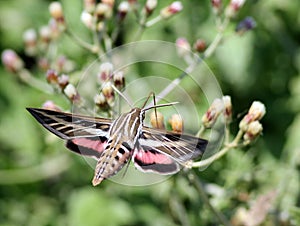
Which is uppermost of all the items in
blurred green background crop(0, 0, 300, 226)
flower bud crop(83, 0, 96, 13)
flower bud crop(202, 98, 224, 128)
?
flower bud crop(83, 0, 96, 13)

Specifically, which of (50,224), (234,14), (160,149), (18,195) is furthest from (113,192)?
(160,149)

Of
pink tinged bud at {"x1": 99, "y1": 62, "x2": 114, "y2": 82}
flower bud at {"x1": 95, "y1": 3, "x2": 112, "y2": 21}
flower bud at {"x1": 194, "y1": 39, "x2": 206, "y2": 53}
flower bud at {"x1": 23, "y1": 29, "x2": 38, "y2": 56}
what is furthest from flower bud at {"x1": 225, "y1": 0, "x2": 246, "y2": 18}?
flower bud at {"x1": 23, "y1": 29, "x2": 38, "y2": 56}

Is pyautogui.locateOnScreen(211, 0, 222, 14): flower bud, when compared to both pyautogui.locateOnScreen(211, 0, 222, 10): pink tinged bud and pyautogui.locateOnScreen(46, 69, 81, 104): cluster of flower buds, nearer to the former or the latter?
pyautogui.locateOnScreen(211, 0, 222, 10): pink tinged bud

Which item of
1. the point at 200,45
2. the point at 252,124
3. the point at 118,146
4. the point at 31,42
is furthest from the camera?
the point at 31,42

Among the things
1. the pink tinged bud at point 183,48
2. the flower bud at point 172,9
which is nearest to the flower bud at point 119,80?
the pink tinged bud at point 183,48

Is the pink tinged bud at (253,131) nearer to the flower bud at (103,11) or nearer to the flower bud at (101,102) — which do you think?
the flower bud at (101,102)

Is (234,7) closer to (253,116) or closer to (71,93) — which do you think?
(253,116)

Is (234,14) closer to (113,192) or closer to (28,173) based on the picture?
(113,192)

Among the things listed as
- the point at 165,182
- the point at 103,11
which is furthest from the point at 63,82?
the point at 165,182

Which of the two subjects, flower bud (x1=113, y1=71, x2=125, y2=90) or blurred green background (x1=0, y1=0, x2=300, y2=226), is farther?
blurred green background (x1=0, y1=0, x2=300, y2=226)
